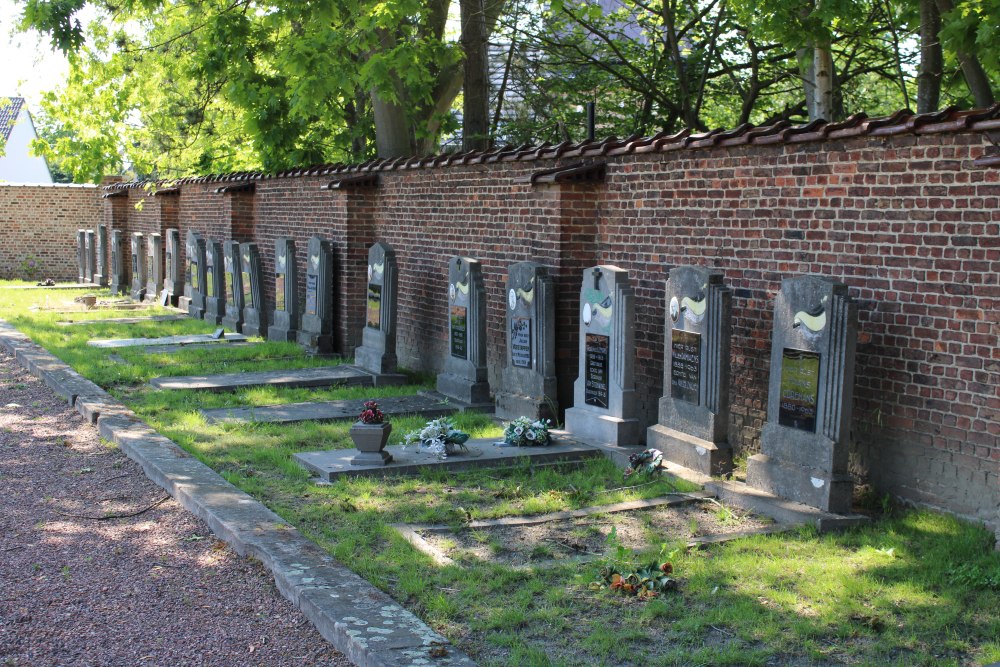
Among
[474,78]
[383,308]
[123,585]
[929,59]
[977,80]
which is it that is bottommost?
[123,585]

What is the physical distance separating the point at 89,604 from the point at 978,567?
450 centimetres

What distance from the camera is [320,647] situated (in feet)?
15.4

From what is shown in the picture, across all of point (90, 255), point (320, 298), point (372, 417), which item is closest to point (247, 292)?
point (320, 298)

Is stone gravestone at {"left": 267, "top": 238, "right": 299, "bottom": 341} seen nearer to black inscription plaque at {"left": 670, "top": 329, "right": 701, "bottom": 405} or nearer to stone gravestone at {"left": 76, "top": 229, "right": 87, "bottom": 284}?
black inscription plaque at {"left": 670, "top": 329, "right": 701, "bottom": 405}

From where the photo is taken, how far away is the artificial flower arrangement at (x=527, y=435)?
8.50m

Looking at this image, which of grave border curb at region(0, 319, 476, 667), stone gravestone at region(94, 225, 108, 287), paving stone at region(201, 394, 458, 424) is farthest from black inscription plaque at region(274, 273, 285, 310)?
stone gravestone at region(94, 225, 108, 287)

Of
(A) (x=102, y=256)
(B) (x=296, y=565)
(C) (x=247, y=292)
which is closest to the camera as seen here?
(B) (x=296, y=565)

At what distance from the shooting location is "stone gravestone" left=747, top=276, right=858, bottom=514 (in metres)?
6.57

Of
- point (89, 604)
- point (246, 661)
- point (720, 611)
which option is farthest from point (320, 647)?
point (720, 611)

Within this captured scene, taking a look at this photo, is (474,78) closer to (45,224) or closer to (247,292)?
(247,292)

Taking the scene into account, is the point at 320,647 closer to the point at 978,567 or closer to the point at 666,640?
the point at 666,640

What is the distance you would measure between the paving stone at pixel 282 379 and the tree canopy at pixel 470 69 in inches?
168

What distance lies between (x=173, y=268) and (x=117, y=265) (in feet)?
16.8

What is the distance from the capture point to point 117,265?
2642cm
